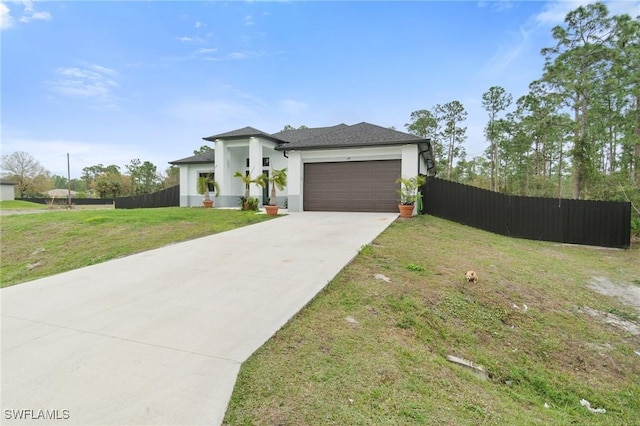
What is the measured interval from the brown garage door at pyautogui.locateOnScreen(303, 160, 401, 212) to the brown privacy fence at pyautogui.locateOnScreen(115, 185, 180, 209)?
1124cm

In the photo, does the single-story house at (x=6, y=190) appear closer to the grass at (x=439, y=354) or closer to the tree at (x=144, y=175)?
the tree at (x=144, y=175)

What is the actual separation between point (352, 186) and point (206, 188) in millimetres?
9220

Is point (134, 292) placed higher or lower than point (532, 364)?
higher

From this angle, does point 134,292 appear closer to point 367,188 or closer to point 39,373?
point 39,373

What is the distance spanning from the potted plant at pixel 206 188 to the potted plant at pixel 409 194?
425 inches

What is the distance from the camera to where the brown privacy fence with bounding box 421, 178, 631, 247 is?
35.7ft

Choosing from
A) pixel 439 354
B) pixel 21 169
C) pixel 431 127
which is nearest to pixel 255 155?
pixel 439 354

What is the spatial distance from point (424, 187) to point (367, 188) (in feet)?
8.23

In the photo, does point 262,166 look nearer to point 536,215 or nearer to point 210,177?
point 210,177

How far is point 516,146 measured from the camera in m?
26.6

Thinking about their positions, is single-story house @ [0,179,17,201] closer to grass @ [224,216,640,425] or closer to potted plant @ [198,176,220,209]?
potted plant @ [198,176,220,209]

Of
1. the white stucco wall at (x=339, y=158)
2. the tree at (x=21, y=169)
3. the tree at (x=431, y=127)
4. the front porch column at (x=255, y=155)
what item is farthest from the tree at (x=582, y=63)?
the tree at (x=21, y=169)

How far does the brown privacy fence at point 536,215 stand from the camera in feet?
35.7

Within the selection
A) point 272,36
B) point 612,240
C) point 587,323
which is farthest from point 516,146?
point 587,323
